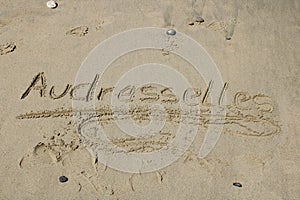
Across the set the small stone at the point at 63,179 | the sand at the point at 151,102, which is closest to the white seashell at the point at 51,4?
the sand at the point at 151,102

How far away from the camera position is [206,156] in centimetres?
499

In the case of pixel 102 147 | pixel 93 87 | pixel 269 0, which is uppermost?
pixel 269 0

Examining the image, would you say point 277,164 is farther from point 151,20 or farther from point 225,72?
point 151,20

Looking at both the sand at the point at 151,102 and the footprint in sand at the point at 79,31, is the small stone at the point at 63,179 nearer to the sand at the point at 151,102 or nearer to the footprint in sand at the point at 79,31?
the sand at the point at 151,102

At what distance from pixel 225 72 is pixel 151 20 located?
1.54m

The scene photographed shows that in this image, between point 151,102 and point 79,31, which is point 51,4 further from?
point 151,102

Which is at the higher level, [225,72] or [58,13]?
[58,13]

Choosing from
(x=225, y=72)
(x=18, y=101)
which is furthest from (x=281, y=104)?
(x=18, y=101)

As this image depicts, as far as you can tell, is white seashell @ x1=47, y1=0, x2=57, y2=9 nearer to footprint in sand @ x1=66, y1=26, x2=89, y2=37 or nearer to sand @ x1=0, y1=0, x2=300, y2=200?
sand @ x1=0, y1=0, x2=300, y2=200

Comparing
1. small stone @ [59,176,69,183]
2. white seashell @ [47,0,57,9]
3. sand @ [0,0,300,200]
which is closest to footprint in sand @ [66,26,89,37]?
sand @ [0,0,300,200]

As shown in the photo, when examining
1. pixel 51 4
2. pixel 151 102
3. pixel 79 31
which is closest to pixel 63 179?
pixel 151 102

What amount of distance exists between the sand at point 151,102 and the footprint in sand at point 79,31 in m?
0.02

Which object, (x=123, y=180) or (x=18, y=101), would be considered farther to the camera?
(x=18, y=101)

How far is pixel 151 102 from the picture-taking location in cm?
554
